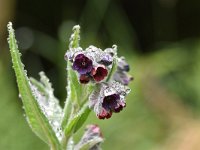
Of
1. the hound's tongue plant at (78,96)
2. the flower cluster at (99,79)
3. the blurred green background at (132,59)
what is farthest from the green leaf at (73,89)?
the blurred green background at (132,59)

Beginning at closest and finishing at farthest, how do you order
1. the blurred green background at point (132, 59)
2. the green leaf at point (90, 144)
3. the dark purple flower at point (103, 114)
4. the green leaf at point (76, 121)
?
the dark purple flower at point (103, 114)
the green leaf at point (76, 121)
the green leaf at point (90, 144)
the blurred green background at point (132, 59)

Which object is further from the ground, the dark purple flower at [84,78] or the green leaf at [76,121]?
the dark purple flower at [84,78]

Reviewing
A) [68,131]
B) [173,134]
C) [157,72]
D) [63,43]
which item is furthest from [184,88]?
[68,131]

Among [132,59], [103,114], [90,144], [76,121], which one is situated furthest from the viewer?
[132,59]

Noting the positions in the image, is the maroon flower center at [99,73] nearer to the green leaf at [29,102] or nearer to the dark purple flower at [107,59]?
the dark purple flower at [107,59]

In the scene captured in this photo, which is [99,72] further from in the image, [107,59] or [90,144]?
[90,144]

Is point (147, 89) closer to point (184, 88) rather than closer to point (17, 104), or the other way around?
point (184, 88)

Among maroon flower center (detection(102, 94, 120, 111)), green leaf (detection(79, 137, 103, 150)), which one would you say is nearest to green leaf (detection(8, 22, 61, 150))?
green leaf (detection(79, 137, 103, 150))

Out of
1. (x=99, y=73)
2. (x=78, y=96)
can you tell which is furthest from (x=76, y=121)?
(x=99, y=73)
